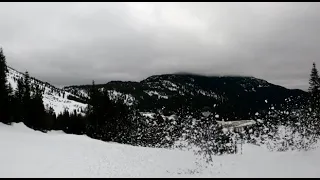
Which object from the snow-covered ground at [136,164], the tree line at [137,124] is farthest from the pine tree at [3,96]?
the snow-covered ground at [136,164]

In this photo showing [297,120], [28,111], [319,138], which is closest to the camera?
[319,138]

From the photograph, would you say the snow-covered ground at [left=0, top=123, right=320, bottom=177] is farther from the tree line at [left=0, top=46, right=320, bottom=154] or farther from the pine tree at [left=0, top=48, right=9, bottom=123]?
the pine tree at [left=0, top=48, right=9, bottom=123]

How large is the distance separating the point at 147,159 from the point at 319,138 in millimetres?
14964

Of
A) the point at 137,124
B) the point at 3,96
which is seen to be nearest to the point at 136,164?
the point at 3,96

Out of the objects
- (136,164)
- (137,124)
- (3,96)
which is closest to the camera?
(136,164)

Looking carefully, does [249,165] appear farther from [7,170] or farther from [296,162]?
[7,170]

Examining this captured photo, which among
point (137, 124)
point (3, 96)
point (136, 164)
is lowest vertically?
point (136, 164)

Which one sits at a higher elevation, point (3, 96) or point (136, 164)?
point (3, 96)

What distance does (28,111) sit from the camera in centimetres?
5444

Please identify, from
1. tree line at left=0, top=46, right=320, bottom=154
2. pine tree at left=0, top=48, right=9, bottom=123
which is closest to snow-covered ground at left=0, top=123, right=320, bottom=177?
tree line at left=0, top=46, right=320, bottom=154

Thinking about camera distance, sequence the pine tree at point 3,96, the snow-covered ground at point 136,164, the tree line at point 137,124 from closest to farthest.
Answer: the snow-covered ground at point 136,164
the tree line at point 137,124
the pine tree at point 3,96

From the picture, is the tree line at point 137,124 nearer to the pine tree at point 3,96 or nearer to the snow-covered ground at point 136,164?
the pine tree at point 3,96

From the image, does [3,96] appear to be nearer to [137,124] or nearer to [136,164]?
[137,124]

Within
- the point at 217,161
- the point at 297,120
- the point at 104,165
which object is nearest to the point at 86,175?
the point at 104,165
